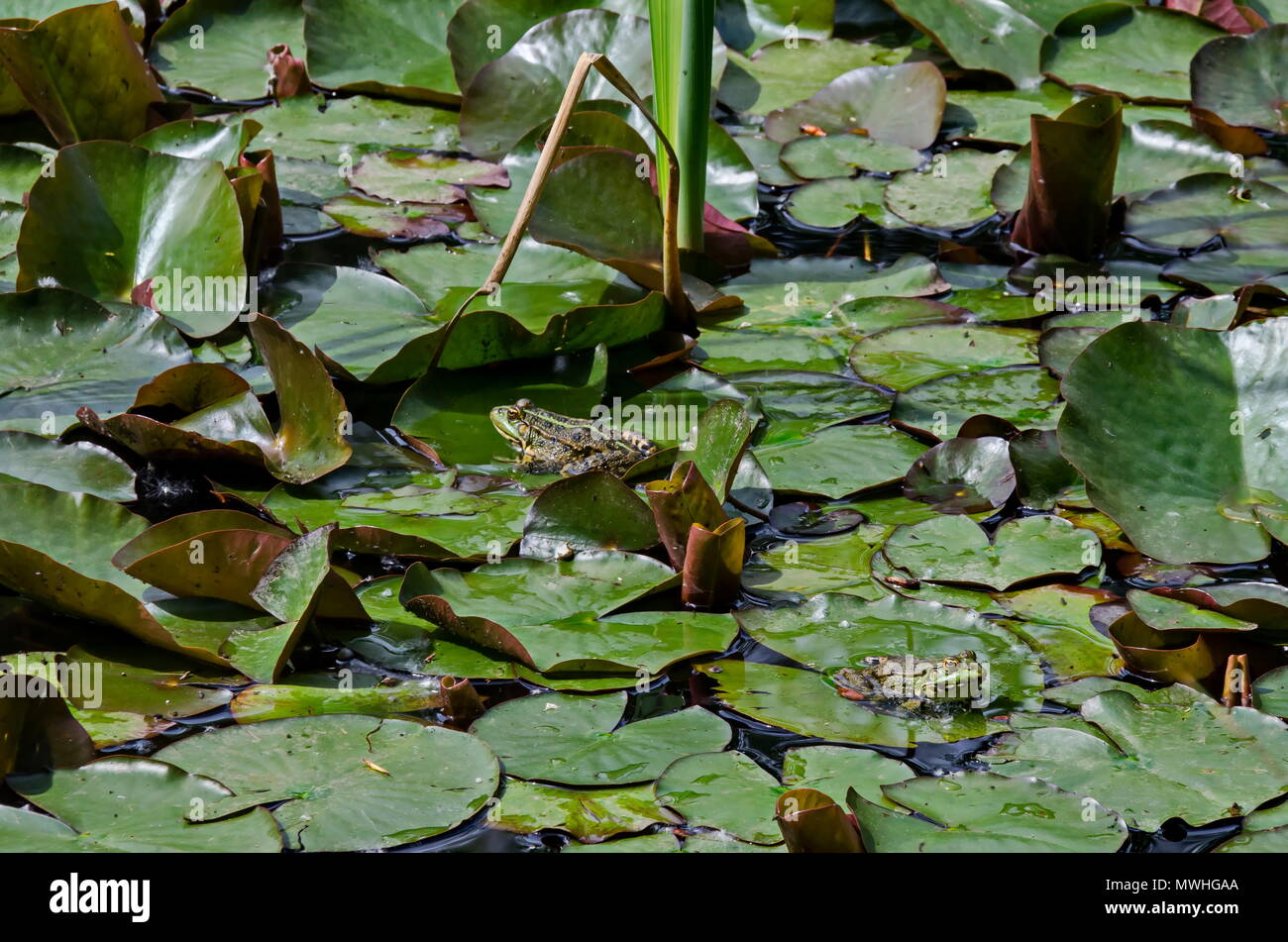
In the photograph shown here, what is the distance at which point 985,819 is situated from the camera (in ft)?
6.87

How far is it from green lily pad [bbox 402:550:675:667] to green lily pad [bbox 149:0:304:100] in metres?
3.13

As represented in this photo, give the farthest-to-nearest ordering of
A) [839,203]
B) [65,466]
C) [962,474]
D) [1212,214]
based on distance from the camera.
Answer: [839,203]
[1212,214]
[962,474]
[65,466]

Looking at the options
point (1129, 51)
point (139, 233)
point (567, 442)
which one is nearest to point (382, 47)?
point (139, 233)

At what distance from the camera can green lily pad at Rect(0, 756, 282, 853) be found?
6.49ft

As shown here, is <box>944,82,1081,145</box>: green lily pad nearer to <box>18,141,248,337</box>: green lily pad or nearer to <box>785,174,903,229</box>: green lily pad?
<box>785,174,903,229</box>: green lily pad

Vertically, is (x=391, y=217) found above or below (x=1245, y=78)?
below

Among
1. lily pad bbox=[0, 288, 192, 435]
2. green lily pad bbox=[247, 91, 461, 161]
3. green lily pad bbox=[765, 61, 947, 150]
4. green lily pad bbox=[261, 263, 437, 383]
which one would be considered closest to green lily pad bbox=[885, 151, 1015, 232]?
green lily pad bbox=[765, 61, 947, 150]

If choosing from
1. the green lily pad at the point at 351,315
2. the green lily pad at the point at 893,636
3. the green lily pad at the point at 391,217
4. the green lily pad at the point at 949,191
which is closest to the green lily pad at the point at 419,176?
the green lily pad at the point at 391,217

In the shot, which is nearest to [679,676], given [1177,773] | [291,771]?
[291,771]

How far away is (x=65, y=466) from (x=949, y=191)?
3092 mm

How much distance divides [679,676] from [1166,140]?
312 cm

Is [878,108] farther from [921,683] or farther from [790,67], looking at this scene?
[921,683]

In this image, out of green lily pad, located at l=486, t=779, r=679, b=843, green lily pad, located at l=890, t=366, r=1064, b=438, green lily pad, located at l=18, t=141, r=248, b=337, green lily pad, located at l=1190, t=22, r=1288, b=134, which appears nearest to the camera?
green lily pad, located at l=486, t=779, r=679, b=843
